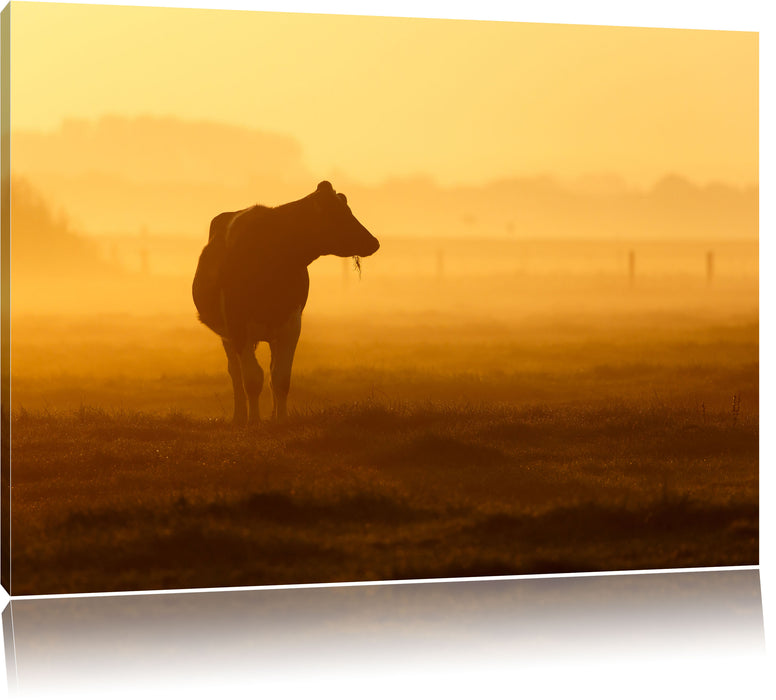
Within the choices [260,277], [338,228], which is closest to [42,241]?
[260,277]

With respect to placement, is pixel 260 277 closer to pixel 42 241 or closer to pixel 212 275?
pixel 212 275

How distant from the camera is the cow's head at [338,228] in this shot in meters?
7.20

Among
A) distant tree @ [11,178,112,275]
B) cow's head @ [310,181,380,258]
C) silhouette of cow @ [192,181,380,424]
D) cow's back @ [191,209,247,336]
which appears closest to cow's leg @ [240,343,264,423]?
silhouette of cow @ [192,181,380,424]

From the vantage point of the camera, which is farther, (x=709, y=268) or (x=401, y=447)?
(x=709, y=268)

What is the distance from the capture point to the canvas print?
6.93 m

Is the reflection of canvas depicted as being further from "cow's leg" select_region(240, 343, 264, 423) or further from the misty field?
"cow's leg" select_region(240, 343, 264, 423)

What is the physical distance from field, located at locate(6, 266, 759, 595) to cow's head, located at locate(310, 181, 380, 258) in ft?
1.10

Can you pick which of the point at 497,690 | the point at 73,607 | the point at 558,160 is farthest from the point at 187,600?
the point at 558,160

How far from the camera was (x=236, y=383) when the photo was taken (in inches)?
281

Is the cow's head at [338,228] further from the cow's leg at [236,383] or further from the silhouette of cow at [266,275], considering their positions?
the cow's leg at [236,383]

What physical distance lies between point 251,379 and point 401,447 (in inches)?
35.1

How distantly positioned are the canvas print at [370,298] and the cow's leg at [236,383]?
0.05 ft

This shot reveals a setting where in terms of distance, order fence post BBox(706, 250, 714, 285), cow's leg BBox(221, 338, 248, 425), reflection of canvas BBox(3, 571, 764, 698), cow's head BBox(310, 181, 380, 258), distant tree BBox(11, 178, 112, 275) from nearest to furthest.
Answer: reflection of canvas BBox(3, 571, 764, 698), distant tree BBox(11, 178, 112, 275), cow's leg BBox(221, 338, 248, 425), cow's head BBox(310, 181, 380, 258), fence post BBox(706, 250, 714, 285)

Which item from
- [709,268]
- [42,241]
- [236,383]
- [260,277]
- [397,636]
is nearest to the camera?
[397,636]
